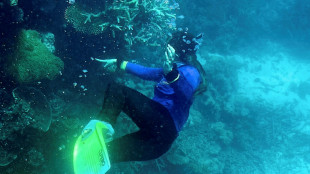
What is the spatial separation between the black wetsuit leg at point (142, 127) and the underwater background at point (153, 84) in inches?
101

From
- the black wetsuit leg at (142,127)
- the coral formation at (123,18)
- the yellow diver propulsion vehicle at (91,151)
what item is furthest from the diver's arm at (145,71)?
the coral formation at (123,18)

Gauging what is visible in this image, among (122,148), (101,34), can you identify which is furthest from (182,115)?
(101,34)

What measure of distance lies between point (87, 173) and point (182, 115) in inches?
57.2

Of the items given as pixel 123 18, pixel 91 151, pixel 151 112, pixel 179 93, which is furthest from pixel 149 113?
pixel 123 18

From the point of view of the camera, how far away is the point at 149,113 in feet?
9.61

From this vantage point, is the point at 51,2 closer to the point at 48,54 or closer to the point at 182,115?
the point at 48,54

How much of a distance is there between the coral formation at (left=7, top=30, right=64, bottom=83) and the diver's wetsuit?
2716 mm

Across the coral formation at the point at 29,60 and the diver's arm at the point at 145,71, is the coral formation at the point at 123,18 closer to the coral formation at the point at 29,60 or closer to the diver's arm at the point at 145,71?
the coral formation at the point at 29,60

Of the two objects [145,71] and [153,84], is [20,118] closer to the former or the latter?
[145,71]

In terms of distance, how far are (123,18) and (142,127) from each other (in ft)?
13.4

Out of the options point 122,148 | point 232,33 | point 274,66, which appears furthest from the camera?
point 274,66

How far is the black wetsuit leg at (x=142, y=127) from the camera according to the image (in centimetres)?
291

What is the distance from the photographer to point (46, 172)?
15.9 ft

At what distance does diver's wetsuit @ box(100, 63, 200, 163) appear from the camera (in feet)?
9.40
